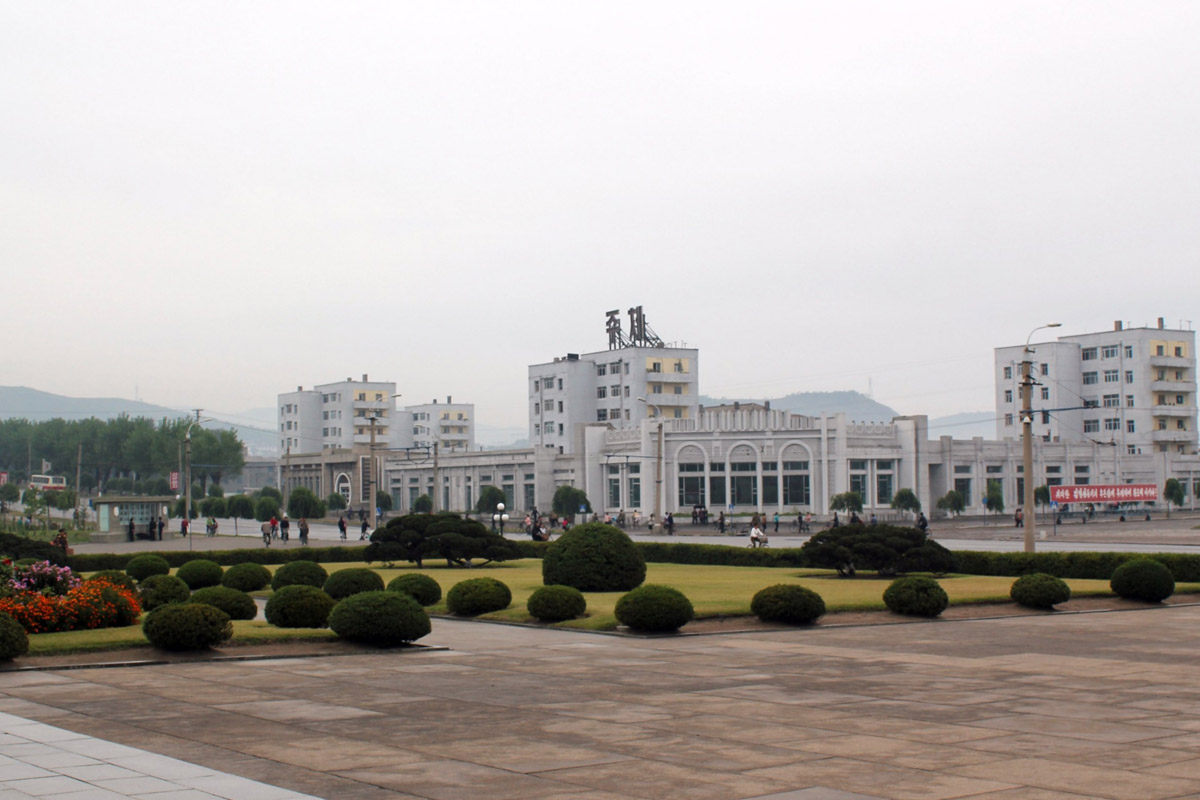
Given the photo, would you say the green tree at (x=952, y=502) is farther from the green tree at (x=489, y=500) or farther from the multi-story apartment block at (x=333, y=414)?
the multi-story apartment block at (x=333, y=414)

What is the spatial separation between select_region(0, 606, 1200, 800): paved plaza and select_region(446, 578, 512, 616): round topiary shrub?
5.19m

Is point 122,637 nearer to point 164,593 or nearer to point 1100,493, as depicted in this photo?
point 164,593

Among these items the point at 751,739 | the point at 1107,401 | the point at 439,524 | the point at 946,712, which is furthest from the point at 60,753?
the point at 1107,401

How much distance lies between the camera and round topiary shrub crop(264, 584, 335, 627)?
2333cm

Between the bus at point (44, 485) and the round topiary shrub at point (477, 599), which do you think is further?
the bus at point (44, 485)

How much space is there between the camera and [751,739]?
1334 cm

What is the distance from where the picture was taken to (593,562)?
33375 mm

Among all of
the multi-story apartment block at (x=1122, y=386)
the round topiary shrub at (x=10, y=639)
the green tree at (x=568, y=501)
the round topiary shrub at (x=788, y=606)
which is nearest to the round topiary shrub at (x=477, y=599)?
the round topiary shrub at (x=788, y=606)

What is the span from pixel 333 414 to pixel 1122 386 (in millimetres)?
100231

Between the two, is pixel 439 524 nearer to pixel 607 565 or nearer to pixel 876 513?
pixel 607 565

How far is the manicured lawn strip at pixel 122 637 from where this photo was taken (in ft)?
65.7

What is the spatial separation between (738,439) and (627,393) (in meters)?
31.5

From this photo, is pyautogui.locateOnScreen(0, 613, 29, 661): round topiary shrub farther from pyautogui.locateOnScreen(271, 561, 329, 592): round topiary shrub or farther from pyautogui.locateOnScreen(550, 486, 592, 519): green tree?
pyautogui.locateOnScreen(550, 486, 592, 519): green tree

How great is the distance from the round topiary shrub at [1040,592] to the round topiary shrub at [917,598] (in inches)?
96.2
